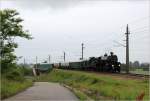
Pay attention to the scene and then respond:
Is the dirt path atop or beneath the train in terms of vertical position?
beneath

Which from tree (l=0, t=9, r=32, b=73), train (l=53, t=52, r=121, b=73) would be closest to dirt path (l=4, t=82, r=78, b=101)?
tree (l=0, t=9, r=32, b=73)

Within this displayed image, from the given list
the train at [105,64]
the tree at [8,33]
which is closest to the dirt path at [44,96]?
the tree at [8,33]

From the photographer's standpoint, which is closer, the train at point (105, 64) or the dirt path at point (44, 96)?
the dirt path at point (44, 96)

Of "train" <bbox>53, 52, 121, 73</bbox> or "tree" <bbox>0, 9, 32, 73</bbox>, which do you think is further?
"train" <bbox>53, 52, 121, 73</bbox>

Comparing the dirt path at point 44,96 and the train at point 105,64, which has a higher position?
the train at point 105,64

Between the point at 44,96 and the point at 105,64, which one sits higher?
the point at 105,64

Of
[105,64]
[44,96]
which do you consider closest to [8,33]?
[44,96]

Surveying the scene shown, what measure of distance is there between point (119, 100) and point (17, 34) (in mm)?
14700

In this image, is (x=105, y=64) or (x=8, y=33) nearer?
(x=8, y=33)

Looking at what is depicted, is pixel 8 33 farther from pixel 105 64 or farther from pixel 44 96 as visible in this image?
pixel 105 64

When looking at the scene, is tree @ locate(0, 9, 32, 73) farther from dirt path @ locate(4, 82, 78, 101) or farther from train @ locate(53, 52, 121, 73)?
train @ locate(53, 52, 121, 73)

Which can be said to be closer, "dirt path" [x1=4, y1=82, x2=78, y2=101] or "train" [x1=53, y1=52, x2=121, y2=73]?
"dirt path" [x1=4, y1=82, x2=78, y2=101]

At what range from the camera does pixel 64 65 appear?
105 meters

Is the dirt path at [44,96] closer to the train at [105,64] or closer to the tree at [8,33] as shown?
the tree at [8,33]
